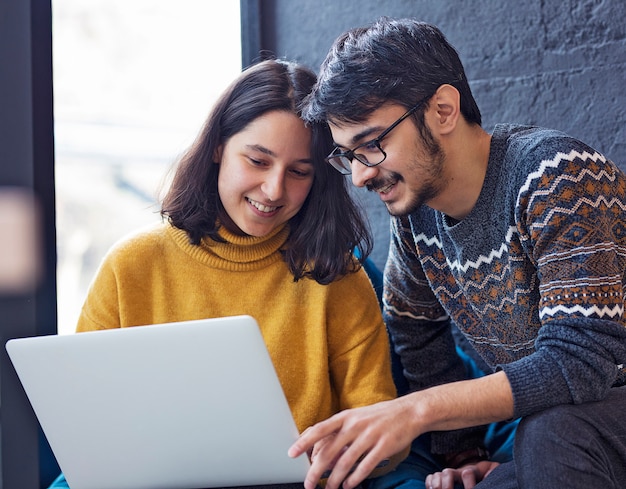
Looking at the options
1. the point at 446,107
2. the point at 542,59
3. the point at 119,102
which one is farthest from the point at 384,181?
the point at 119,102

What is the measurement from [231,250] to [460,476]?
0.63 metres

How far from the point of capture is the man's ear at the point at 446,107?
1468 mm

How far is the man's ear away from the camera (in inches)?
57.8

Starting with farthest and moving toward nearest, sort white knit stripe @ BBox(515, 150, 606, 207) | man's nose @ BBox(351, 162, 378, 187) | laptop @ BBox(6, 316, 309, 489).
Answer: man's nose @ BBox(351, 162, 378, 187) → white knit stripe @ BBox(515, 150, 606, 207) → laptop @ BBox(6, 316, 309, 489)

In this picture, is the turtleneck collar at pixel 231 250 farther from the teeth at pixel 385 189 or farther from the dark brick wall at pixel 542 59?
the dark brick wall at pixel 542 59

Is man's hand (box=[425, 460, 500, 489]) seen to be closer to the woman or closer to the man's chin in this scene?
the woman

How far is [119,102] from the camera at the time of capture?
207cm

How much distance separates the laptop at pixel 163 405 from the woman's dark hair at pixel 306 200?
0.49m

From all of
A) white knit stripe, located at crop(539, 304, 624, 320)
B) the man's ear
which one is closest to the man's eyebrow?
the man's ear

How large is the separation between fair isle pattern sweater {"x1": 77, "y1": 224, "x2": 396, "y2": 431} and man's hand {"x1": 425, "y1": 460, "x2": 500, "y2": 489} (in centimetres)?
18

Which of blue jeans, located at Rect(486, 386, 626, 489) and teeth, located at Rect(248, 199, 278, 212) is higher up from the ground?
teeth, located at Rect(248, 199, 278, 212)

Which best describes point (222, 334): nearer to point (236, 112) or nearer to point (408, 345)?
point (236, 112)

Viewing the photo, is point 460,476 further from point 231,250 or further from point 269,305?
point 231,250

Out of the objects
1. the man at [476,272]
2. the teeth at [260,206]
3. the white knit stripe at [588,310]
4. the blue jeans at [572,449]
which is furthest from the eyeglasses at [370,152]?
the blue jeans at [572,449]
